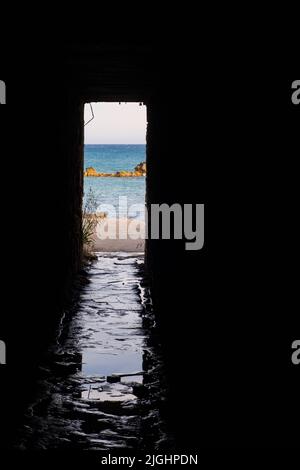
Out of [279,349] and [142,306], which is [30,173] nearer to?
[279,349]

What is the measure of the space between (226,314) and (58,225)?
407 cm

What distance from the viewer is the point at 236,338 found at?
2988mm

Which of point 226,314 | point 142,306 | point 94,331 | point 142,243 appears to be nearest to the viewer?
point 226,314

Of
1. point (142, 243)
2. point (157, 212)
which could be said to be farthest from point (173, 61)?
point (142, 243)

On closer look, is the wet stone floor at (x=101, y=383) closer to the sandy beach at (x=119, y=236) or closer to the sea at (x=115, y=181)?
the sandy beach at (x=119, y=236)

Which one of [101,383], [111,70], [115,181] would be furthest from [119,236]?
[115,181]

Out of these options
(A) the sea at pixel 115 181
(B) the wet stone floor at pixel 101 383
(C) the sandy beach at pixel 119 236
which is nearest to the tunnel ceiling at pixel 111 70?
(B) the wet stone floor at pixel 101 383

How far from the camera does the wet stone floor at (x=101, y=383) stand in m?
3.91

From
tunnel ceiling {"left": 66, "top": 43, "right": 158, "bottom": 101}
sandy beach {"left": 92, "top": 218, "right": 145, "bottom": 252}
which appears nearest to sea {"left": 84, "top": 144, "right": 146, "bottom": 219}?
sandy beach {"left": 92, "top": 218, "right": 145, "bottom": 252}

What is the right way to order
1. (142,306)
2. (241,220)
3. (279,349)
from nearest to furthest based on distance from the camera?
1. (279,349)
2. (241,220)
3. (142,306)

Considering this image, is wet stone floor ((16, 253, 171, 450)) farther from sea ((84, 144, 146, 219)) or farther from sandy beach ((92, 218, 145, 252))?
sea ((84, 144, 146, 219))

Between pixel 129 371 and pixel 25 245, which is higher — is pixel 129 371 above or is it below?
below

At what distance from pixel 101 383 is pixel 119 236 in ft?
35.5

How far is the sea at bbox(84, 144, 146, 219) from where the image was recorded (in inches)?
1241
